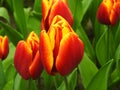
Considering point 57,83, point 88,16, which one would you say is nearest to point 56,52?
point 57,83

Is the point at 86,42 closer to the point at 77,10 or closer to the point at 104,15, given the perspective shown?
the point at 77,10

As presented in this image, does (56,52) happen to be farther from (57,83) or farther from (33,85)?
(57,83)

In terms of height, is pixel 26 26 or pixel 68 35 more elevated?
pixel 68 35

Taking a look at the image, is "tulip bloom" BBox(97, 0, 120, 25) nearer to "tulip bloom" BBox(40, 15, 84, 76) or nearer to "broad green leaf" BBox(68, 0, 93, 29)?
"broad green leaf" BBox(68, 0, 93, 29)

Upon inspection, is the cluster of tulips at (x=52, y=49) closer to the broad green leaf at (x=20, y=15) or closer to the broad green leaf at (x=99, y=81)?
the broad green leaf at (x=99, y=81)

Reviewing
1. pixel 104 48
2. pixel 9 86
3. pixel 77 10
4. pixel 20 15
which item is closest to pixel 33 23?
pixel 20 15

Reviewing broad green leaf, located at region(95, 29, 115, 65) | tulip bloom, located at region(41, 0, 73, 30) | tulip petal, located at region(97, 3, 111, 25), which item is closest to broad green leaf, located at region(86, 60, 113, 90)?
tulip bloom, located at region(41, 0, 73, 30)

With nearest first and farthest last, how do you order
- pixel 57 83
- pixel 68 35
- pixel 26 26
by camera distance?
pixel 68 35
pixel 57 83
pixel 26 26
